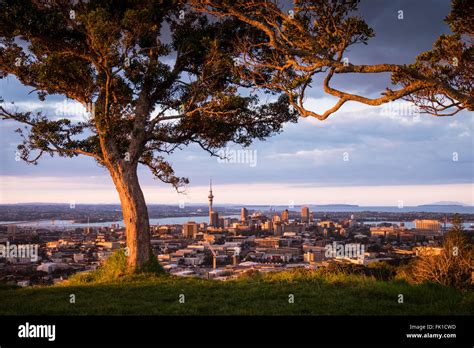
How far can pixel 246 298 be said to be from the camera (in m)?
10.0

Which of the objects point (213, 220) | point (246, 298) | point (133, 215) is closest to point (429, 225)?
point (213, 220)

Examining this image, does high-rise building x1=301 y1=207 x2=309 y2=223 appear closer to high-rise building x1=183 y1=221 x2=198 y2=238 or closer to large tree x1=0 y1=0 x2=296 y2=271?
high-rise building x1=183 y1=221 x2=198 y2=238

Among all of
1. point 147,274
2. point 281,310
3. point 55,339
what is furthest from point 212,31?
point 55,339

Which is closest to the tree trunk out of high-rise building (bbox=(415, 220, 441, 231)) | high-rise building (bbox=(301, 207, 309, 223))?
high-rise building (bbox=(415, 220, 441, 231))

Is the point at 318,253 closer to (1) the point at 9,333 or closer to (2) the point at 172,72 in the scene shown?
(2) the point at 172,72

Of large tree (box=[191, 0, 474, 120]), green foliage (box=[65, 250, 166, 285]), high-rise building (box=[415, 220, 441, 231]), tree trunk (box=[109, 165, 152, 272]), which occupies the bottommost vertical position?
green foliage (box=[65, 250, 166, 285])

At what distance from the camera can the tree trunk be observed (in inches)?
562

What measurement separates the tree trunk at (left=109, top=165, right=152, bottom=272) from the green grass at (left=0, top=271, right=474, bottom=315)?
1595 mm

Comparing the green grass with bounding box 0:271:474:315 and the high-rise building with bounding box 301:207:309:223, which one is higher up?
the high-rise building with bounding box 301:207:309:223

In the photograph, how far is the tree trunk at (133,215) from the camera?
1428 cm

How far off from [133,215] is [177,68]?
5073mm

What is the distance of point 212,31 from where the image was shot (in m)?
14.9

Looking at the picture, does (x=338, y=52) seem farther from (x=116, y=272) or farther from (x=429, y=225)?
(x=429, y=225)

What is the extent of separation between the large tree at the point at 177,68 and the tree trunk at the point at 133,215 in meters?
0.03
